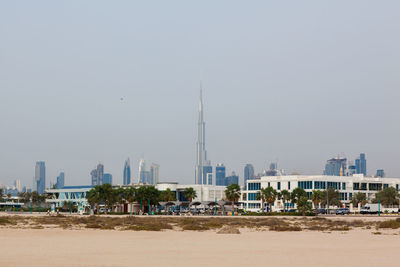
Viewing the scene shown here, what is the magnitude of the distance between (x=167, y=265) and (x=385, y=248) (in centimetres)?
1533

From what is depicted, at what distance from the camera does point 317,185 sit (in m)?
162

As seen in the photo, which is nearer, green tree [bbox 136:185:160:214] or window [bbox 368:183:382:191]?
green tree [bbox 136:185:160:214]

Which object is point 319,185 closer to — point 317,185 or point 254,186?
point 317,185

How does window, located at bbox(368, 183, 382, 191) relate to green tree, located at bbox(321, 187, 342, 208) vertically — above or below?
above

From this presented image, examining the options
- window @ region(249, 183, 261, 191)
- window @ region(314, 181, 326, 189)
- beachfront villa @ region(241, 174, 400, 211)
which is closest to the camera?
window @ region(314, 181, 326, 189)

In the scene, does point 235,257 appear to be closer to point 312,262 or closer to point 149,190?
point 312,262

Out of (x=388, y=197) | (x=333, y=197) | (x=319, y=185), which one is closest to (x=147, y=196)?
(x=333, y=197)

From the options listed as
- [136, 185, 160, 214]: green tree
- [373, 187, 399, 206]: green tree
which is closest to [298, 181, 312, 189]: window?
[373, 187, 399, 206]: green tree

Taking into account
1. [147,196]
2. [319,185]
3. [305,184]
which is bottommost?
[147,196]

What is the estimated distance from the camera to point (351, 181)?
17138cm

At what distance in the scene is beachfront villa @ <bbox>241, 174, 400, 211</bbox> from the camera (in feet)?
531

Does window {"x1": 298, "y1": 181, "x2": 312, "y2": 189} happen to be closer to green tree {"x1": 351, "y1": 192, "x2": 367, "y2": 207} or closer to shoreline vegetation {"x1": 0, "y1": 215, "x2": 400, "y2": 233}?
green tree {"x1": 351, "y1": 192, "x2": 367, "y2": 207}

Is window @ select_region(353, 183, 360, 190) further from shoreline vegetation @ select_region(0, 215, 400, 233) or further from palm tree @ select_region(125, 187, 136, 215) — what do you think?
shoreline vegetation @ select_region(0, 215, 400, 233)

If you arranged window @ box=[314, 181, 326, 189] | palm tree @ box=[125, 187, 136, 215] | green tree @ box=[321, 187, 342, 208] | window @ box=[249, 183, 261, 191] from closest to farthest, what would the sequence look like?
palm tree @ box=[125, 187, 136, 215]
green tree @ box=[321, 187, 342, 208]
window @ box=[314, 181, 326, 189]
window @ box=[249, 183, 261, 191]
